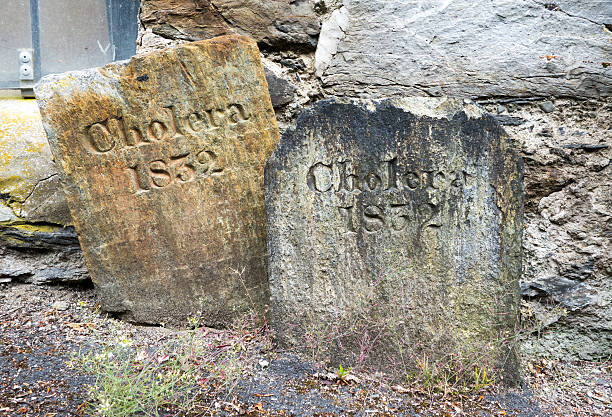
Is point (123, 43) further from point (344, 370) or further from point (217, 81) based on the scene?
point (344, 370)

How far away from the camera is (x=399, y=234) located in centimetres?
162

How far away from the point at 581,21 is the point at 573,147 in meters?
0.47

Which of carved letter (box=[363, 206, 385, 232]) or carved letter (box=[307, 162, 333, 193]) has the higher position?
carved letter (box=[307, 162, 333, 193])

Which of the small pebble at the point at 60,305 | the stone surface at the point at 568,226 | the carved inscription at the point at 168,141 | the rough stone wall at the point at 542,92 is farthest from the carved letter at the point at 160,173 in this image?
the stone surface at the point at 568,226

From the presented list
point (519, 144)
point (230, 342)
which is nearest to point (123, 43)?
point (230, 342)

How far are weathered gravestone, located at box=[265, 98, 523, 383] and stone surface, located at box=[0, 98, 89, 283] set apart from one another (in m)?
1.05

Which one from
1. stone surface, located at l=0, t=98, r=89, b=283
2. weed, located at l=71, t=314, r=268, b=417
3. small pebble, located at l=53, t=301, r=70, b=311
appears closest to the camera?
weed, located at l=71, t=314, r=268, b=417

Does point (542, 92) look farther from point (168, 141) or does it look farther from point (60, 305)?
point (60, 305)

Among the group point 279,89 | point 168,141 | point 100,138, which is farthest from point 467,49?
point 100,138

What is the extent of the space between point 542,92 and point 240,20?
4.12ft

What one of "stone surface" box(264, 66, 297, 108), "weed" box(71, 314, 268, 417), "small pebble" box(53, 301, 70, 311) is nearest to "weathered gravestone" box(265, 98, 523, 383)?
"weed" box(71, 314, 268, 417)

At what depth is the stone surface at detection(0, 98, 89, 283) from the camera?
6.89 ft

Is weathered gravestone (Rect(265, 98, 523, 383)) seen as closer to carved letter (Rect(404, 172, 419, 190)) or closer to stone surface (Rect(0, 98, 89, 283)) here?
carved letter (Rect(404, 172, 419, 190))

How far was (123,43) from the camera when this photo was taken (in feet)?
9.05
